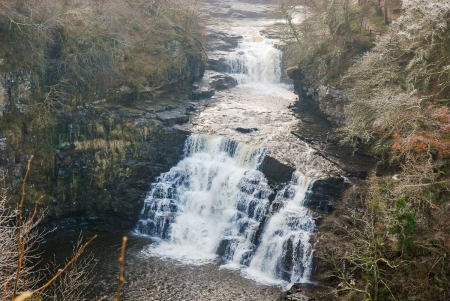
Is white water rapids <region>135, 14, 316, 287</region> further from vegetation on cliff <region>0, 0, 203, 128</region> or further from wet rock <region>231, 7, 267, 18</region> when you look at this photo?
wet rock <region>231, 7, 267, 18</region>

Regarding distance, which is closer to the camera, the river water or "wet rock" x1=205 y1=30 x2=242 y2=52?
the river water

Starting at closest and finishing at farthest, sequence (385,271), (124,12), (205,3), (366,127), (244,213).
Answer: (385,271) < (366,127) < (244,213) < (124,12) < (205,3)

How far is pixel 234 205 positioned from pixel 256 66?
18.6 m

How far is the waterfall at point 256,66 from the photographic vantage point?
39688 mm

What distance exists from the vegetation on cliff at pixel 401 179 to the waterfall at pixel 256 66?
1201 cm

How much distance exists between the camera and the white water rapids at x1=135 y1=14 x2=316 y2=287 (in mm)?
21969

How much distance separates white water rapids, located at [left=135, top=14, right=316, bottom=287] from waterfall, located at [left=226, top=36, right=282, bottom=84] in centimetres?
824

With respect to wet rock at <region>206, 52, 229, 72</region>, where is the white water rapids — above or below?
below

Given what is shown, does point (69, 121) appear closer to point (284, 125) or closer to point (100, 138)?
point (100, 138)

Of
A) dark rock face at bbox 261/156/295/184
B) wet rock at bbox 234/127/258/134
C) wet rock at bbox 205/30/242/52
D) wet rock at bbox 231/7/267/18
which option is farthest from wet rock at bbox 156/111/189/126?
wet rock at bbox 231/7/267/18

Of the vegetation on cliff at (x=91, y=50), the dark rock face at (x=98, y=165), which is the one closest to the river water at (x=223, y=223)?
the dark rock face at (x=98, y=165)

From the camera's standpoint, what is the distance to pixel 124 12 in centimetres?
3303

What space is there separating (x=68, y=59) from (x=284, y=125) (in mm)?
14292

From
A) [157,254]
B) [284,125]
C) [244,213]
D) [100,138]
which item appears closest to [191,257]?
[157,254]
